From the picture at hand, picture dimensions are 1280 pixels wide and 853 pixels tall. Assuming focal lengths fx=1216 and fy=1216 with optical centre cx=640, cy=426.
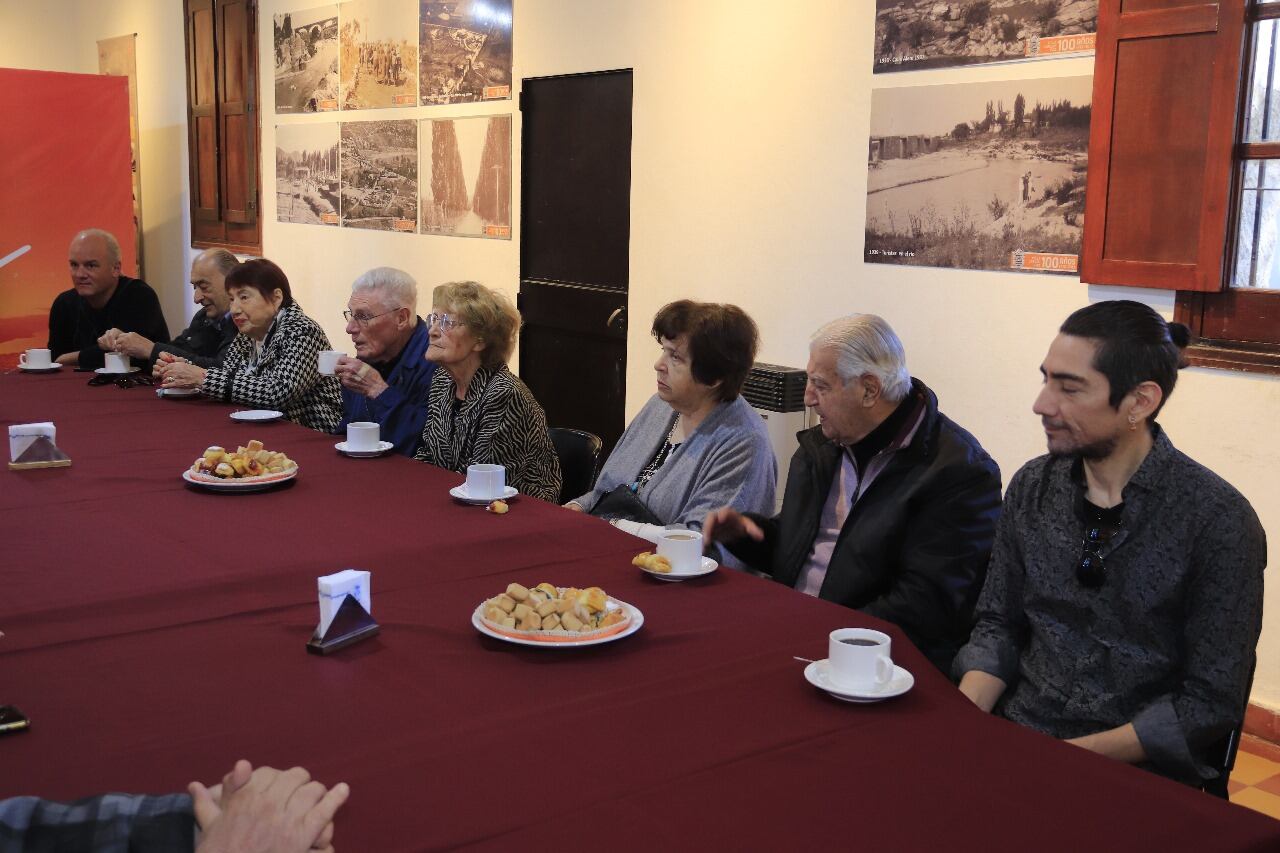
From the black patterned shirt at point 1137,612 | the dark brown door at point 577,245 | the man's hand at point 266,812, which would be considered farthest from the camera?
the dark brown door at point 577,245

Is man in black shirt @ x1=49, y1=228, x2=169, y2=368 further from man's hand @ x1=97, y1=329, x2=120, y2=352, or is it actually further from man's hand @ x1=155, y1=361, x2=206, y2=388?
man's hand @ x1=155, y1=361, x2=206, y2=388

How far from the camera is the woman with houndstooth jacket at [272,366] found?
13.6ft

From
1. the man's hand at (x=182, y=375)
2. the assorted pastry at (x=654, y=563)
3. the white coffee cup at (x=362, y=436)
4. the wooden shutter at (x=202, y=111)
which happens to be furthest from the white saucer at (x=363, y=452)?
the wooden shutter at (x=202, y=111)

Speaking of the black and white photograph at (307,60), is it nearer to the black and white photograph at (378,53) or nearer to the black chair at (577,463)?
the black and white photograph at (378,53)

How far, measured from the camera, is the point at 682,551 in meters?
2.20

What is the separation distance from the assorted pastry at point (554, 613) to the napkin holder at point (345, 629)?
0.18m

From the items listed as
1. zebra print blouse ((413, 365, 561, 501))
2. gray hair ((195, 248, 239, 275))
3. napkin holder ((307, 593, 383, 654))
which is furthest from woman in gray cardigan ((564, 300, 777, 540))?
gray hair ((195, 248, 239, 275))

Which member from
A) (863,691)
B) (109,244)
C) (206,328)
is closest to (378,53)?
(109,244)

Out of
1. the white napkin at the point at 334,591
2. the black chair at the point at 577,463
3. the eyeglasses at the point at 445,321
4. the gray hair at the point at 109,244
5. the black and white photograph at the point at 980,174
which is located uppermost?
the black and white photograph at the point at 980,174

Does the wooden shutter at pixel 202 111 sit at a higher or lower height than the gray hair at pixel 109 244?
higher

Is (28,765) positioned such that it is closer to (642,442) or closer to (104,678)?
(104,678)

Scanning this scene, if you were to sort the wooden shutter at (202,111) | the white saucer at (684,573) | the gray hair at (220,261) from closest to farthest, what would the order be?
the white saucer at (684,573), the gray hair at (220,261), the wooden shutter at (202,111)

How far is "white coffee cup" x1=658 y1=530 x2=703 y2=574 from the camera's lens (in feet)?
7.20

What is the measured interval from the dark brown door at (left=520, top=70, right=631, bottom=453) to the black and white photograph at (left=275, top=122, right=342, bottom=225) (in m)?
2.25
